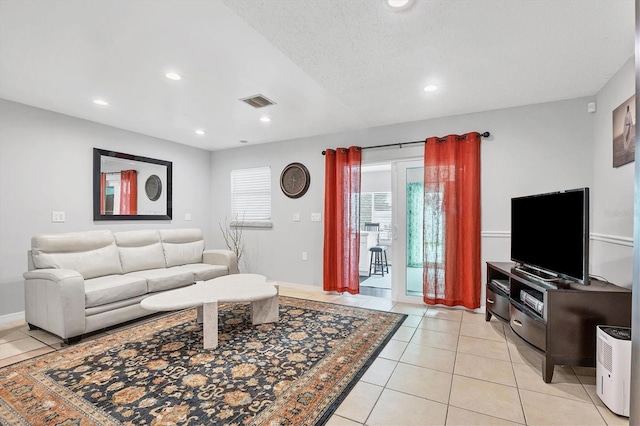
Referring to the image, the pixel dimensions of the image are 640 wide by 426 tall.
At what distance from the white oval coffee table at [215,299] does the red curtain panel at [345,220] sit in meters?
1.27

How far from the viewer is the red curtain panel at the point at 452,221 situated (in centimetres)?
351

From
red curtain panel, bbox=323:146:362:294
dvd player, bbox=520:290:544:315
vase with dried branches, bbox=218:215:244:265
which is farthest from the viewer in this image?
vase with dried branches, bbox=218:215:244:265

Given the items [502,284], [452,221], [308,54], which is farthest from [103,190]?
[502,284]

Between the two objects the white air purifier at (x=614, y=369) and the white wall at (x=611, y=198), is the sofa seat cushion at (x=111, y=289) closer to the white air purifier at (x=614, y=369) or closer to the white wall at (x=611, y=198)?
the white air purifier at (x=614, y=369)

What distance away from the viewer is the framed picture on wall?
2.26 meters

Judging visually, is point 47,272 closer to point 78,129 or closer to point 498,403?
point 78,129

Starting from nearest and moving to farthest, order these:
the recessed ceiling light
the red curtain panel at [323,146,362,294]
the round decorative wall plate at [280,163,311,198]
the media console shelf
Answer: the recessed ceiling light → the media console shelf → the red curtain panel at [323,146,362,294] → the round decorative wall plate at [280,163,311,198]

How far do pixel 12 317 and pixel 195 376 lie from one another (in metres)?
2.69

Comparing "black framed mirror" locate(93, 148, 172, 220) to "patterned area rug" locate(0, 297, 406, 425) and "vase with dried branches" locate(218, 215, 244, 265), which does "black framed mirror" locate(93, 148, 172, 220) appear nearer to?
"vase with dried branches" locate(218, 215, 244, 265)

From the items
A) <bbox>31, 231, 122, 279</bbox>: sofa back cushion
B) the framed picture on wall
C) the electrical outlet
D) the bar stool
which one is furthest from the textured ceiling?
the bar stool

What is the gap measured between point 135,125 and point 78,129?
2.04 feet

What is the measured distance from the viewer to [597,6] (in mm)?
1759

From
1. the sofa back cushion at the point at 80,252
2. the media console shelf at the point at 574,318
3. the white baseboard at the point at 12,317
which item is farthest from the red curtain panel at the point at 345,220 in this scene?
the white baseboard at the point at 12,317

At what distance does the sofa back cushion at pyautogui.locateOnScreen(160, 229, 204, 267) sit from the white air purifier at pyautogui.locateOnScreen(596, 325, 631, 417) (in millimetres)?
4478
